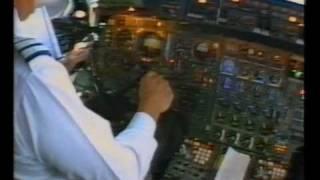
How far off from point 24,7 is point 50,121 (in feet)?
0.93

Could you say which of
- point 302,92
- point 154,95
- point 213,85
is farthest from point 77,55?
point 302,92

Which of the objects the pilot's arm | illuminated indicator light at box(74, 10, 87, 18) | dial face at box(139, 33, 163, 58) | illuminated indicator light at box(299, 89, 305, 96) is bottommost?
the pilot's arm

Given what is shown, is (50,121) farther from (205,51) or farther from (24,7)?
(205,51)

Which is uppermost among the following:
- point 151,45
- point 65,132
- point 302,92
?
point 151,45

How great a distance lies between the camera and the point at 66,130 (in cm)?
202

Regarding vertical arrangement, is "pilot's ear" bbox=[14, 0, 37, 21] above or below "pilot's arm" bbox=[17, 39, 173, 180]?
above

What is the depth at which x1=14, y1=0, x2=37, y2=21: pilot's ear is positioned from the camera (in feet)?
6.67

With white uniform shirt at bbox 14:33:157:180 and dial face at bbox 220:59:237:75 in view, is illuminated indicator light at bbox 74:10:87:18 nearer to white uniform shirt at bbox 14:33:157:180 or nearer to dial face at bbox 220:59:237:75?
white uniform shirt at bbox 14:33:157:180

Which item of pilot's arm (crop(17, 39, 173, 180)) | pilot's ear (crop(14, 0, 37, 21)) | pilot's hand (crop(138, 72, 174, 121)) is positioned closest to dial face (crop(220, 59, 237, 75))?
pilot's hand (crop(138, 72, 174, 121))

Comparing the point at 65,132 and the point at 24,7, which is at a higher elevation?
the point at 24,7

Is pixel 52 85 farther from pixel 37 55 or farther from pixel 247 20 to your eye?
Result: pixel 247 20

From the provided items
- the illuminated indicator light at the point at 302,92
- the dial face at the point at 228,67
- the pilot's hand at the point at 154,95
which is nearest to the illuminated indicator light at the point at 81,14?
the pilot's hand at the point at 154,95
